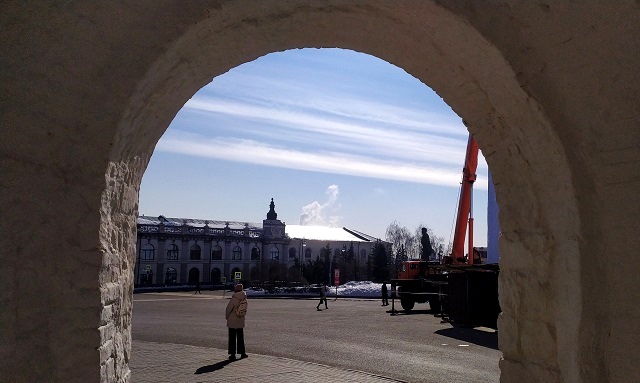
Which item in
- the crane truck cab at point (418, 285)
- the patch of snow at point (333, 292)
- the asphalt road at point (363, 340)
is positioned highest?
the crane truck cab at point (418, 285)

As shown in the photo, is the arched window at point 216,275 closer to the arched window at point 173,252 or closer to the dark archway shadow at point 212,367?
the arched window at point 173,252

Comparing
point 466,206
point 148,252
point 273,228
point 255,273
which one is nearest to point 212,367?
point 466,206

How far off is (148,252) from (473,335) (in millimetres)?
52947

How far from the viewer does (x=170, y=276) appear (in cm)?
6278

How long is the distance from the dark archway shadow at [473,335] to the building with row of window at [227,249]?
131ft

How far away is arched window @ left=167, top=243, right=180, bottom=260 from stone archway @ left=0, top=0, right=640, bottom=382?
201 feet

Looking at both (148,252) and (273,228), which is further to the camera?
(273,228)

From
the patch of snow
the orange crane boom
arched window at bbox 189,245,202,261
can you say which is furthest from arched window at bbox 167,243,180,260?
the orange crane boom

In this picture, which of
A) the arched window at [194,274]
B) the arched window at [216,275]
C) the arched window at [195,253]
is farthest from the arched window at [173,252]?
the arched window at [216,275]

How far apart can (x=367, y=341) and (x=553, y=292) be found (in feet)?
29.0

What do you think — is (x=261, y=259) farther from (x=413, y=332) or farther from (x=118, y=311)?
(x=118, y=311)

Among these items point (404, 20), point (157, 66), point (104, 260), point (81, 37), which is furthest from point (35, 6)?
point (404, 20)

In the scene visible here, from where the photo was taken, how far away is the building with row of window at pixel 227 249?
6125 cm

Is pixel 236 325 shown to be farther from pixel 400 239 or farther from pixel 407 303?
pixel 400 239
